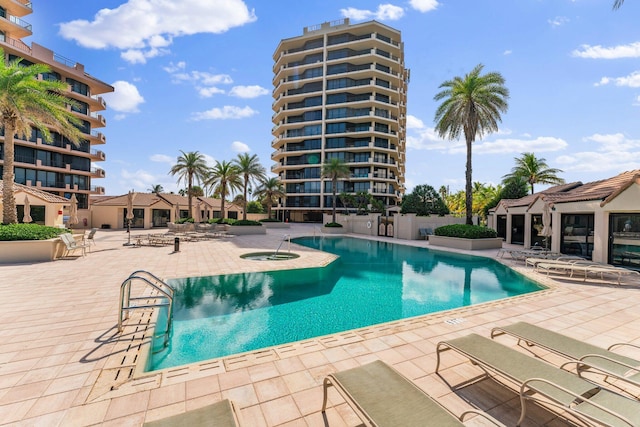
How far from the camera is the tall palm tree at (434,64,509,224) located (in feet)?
71.6

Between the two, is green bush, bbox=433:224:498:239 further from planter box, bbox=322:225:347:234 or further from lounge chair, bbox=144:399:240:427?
lounge chair, bbox=144:399:240:427

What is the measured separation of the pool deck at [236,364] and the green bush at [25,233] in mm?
5634

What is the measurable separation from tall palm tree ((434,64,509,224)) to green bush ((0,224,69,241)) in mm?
25916

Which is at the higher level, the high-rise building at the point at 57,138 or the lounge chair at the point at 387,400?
the high-rise building at the point at 57,138

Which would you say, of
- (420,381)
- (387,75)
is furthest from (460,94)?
(387,75)


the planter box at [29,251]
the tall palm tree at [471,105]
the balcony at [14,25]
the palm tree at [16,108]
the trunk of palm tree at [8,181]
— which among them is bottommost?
the planter box at [29,251]

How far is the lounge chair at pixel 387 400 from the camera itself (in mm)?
2549

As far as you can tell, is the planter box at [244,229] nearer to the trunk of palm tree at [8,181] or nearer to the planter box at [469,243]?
the trunk of palm tree at [8,181]

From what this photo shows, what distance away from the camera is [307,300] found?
8875 mm

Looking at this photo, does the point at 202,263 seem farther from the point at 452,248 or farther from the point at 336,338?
the point at 452,248

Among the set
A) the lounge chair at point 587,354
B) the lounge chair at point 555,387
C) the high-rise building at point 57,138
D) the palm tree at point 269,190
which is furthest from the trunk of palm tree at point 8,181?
the palm tree at point 269,190

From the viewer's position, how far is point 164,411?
3.29 m

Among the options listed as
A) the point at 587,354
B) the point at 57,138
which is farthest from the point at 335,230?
the point at 57,138

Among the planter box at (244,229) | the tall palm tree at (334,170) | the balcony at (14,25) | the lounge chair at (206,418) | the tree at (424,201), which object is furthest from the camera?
the tall palm tree at (334,170)
